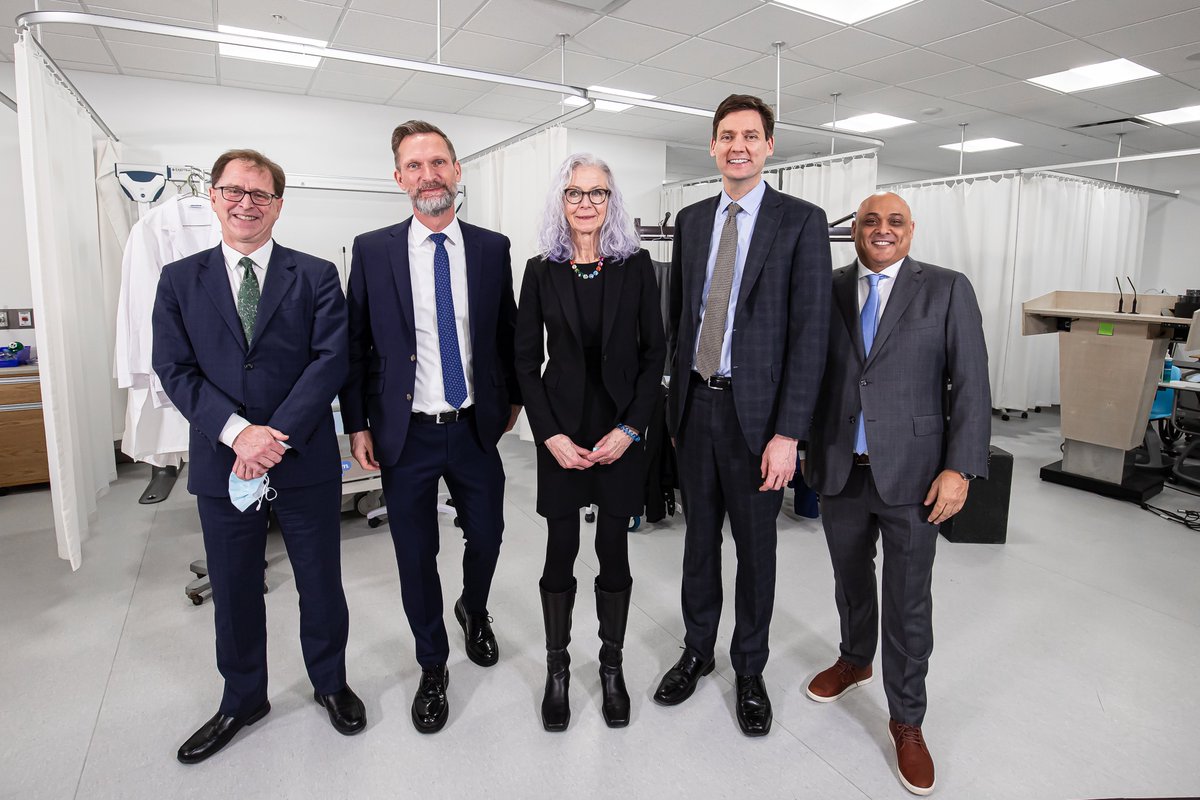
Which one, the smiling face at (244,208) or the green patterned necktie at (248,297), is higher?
the smiling face at (244,208)

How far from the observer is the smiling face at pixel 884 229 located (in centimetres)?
180

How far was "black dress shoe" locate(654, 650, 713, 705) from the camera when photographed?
2115 millimetres

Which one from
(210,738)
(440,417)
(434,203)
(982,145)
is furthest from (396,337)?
(982,145)

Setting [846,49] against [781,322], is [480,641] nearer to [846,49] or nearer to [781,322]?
[781,322]

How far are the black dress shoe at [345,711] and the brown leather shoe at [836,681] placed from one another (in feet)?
4.58

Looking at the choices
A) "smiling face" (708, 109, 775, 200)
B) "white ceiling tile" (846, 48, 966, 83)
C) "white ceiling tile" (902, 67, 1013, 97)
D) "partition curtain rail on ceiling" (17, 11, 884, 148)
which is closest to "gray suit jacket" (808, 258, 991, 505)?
"smiling face" (708, 109, 775, 200)

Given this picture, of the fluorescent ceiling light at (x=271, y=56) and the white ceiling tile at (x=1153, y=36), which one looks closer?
the white ceiling tile at (x=1153, y=36)

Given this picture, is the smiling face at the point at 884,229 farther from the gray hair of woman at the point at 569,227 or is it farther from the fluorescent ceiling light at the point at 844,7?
the fluorescent ceiling light at the point at 844,7

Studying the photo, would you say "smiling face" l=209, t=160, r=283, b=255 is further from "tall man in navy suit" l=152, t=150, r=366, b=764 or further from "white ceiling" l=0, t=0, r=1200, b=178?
"white ceiling" l=0, t=0, r=1200, b=178

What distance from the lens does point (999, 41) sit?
177 inches

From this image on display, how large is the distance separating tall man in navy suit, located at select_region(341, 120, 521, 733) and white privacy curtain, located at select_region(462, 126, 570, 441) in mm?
2350

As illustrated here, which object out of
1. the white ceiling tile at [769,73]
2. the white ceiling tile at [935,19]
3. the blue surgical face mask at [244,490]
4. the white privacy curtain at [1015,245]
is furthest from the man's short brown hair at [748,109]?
the white privacy curtain at [1015,245]

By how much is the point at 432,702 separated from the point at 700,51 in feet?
14.8

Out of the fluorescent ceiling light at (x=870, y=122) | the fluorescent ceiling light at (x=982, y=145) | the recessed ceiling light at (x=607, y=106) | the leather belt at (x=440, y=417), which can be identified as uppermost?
the fluorescent ceiling light at (x=982, y=145)
